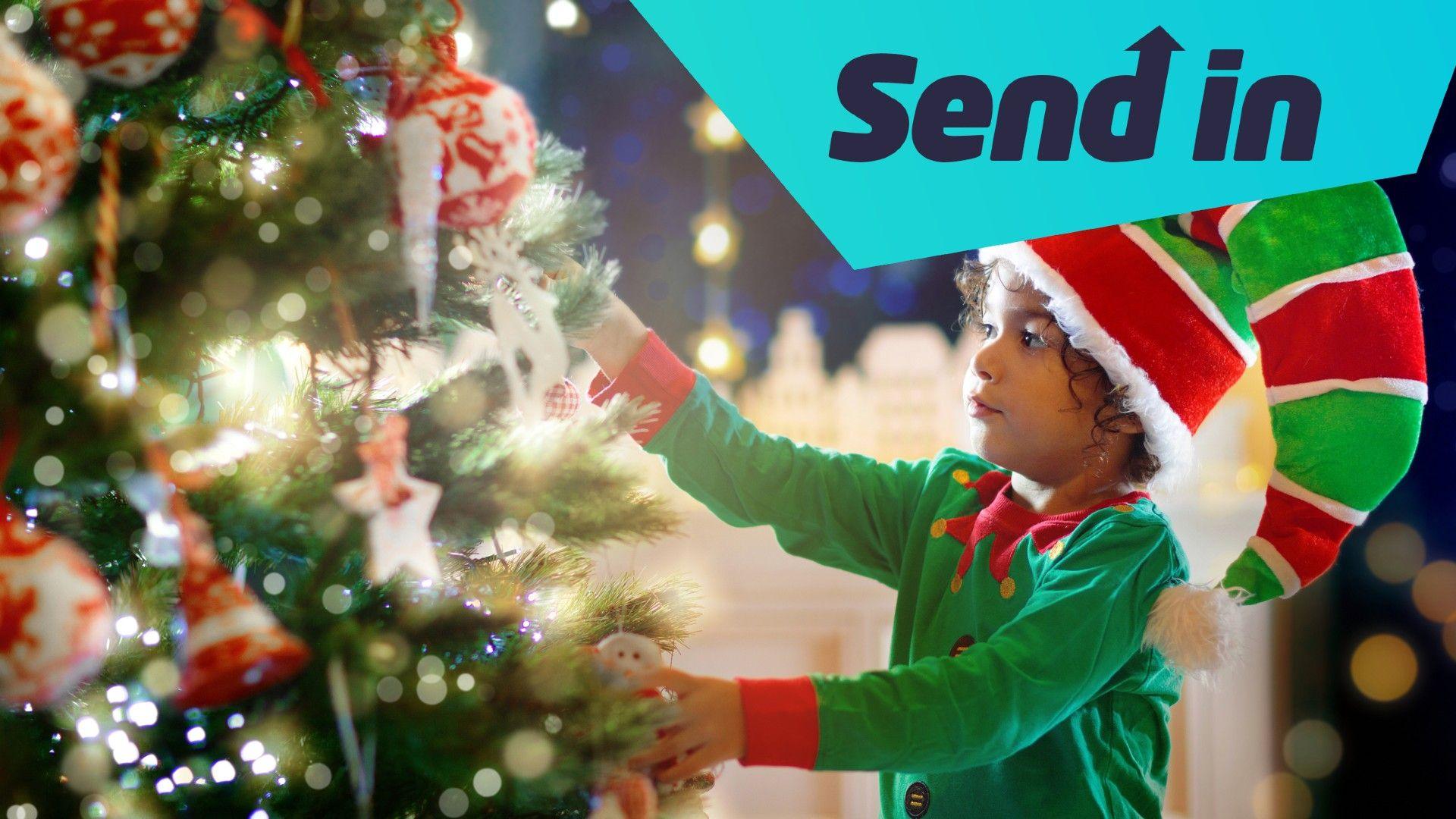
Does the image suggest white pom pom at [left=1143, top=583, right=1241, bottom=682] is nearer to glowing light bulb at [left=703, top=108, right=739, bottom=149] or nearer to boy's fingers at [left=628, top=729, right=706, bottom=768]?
boy's fingers at [left=628, top=729, right=706, bottom=768]

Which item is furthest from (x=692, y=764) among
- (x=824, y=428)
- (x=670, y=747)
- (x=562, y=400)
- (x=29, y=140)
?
(x=824, y=428)

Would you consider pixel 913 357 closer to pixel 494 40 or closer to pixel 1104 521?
pixel 494 40

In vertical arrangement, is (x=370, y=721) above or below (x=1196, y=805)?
above

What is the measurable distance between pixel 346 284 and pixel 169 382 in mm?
95

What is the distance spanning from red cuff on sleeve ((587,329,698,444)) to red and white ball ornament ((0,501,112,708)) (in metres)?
0.53

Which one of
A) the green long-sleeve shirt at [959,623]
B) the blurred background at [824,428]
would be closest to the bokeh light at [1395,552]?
the blurred background at [824,428]

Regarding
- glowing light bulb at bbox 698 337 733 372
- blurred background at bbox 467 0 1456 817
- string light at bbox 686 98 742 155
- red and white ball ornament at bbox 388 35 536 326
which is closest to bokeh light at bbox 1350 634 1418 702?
blurred background at bbox 467 0 1456 817

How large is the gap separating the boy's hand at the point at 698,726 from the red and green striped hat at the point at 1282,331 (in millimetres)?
426

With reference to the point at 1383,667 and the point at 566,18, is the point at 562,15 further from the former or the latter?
the point at 1383,667

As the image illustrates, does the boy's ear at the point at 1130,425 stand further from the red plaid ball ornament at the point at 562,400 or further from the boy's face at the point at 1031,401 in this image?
the red plaid ball ornament at the point at 562,400

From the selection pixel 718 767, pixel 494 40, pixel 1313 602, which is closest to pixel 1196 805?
pixel 1313 602

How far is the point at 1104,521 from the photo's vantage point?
0.87 metres

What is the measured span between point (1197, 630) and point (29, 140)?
76 centimetres

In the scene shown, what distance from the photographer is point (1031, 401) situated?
3.05ft
